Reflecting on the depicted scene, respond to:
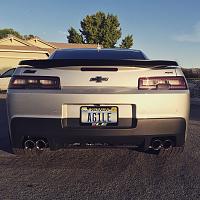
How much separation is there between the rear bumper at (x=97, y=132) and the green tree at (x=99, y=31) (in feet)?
186

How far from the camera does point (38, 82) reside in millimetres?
3998

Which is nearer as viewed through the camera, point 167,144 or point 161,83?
point 161,83

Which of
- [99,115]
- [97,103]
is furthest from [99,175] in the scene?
[97,103]

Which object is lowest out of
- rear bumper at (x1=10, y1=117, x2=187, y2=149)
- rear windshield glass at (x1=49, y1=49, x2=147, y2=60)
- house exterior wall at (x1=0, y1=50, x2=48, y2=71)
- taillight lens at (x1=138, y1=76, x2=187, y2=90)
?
house exterior wall at (x1=0, y1=50, x2=48, y2=71)

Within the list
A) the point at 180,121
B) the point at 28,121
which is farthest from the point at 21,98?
the point at 180,121

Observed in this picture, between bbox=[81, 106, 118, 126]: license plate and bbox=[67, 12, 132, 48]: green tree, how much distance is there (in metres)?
56.7

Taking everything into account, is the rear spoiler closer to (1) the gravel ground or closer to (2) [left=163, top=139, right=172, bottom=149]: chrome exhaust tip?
(2) [left=163, top=139, right=172, bottom=149]: chrome exhaust tip

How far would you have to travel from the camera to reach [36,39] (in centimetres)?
4184

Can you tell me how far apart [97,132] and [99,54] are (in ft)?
5.56

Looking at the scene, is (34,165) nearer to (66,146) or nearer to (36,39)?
(66,146)

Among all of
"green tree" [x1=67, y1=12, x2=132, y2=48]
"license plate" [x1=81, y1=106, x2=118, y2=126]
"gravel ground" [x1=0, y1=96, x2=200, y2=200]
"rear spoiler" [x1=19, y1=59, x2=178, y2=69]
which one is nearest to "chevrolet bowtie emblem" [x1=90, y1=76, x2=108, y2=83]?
"rear spoiler" [x1=19, y1=59, x2=178, y2=69]

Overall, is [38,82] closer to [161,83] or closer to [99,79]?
[99,79]

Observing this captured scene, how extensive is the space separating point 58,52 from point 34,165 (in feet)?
6.32

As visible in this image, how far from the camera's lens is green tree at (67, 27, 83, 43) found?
2403 inches
